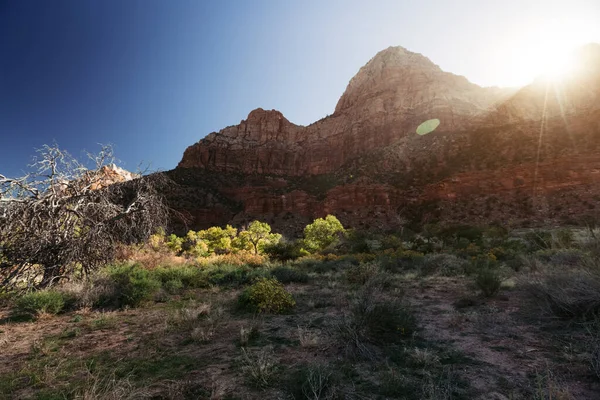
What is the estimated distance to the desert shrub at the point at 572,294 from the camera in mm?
4945

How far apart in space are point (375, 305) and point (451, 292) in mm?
5049

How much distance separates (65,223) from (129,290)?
2700 mm

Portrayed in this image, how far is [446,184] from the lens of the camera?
49938 mm

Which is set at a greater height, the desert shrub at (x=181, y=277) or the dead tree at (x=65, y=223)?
the dead tree at (x=65, y=223)

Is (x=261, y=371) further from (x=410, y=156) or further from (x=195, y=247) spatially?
(x=410, y=156)

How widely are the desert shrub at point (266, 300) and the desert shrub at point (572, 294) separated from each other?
564cm

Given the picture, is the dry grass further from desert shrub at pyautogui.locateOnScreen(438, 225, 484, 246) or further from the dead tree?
desert shrub at pyautogui.locateOnScreen(438, 225, 484, 246)

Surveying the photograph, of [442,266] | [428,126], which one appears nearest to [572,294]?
[442,266]

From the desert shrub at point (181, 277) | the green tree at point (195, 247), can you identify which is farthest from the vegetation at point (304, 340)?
the green tree at point (195, 247)

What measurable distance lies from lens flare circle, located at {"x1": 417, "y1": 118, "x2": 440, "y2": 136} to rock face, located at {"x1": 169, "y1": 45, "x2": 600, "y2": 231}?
179 centimetres

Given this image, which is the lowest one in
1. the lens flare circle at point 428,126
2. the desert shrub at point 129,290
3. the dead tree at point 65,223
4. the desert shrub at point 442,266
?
the desert shrub at point 442,266

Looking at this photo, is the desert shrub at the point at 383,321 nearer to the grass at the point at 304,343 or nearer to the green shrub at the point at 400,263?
the grass at the point at 304,343

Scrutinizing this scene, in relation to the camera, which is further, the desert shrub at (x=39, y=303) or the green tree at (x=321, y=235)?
the green tree at (x=321, y=235)

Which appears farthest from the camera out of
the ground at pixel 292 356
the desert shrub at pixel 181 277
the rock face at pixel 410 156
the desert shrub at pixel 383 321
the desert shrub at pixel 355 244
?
the rock face at pixel 410 156
